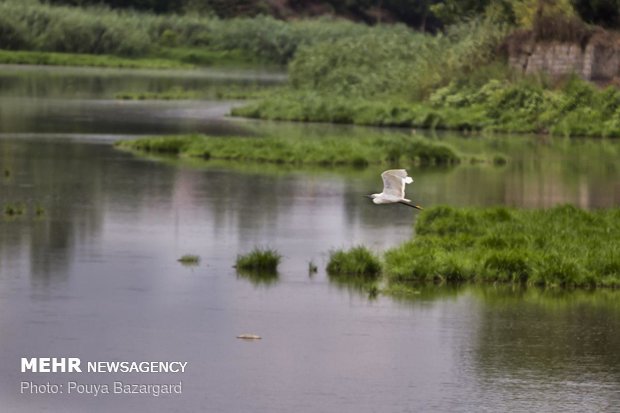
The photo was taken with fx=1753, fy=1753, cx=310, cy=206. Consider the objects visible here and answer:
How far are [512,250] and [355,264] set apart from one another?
2.24 metres

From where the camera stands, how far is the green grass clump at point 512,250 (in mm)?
23906

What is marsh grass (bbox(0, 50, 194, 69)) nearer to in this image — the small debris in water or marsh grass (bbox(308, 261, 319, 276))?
marsh grass (bbox(308, 261, 319, 276))

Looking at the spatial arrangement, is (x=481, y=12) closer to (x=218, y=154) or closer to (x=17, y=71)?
(x=17, y=71)

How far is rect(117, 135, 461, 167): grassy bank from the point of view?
4075 centimetres

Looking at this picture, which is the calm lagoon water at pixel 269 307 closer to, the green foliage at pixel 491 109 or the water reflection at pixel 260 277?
Result: the water reflection at pixel 260 277

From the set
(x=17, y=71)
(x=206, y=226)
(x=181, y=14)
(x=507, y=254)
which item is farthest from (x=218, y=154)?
(x=181, y=14)

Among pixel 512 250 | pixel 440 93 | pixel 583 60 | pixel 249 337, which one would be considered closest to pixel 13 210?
pixel 512 250

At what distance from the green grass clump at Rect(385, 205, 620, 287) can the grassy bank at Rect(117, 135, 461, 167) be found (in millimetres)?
12565

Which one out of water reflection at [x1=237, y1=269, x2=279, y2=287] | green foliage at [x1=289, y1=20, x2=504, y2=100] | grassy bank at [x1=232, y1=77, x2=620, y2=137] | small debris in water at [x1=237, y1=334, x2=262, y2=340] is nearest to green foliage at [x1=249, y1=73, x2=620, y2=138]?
grassy bank at [x1=232, y1=77, x2=620, y2=137]

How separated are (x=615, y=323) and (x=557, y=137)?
97.8 feet

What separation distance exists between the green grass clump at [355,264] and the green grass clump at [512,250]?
0.22 metres

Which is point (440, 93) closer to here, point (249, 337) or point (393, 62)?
point (393, 62)

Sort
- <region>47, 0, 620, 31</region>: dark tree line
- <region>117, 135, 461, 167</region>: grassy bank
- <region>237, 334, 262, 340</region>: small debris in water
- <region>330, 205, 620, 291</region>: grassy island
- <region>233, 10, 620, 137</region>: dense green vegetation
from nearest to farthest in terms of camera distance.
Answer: <region>237, 334, 262, 340</region>: small debris in water → <region>330, 205, 620, 291</region>: grassy island → <region>117, 135, 461, 167</region>: grassy bank → <region>233, 10, 620, 137</region>: dense green vegetation → <region>47, 0, 620, 31</region>: dark tree line

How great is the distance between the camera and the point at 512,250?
2480 cm
